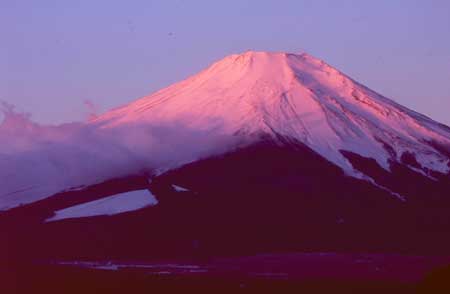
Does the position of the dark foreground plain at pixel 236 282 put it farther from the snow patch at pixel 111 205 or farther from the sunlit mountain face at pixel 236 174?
the snow patch at pixel 111 205

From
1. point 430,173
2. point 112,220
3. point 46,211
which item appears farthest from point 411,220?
point 46,211

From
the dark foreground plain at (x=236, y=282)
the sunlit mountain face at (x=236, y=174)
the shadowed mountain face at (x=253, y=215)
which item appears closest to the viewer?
the dark foreground plain at (x=236, y=282)

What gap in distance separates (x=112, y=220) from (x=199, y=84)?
1874 inches

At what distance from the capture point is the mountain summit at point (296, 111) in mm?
122625

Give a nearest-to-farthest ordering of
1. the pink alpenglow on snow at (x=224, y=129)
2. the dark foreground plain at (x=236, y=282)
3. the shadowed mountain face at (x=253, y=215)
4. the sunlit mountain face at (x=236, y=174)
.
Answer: the dark foreground plain at (x=236, y=282) → the shadowed mountain face at (x=253, y=215) → the sunlit mountain face at (x=236, y=174) → the pink alpenglow on snow at (x=224, y=129)

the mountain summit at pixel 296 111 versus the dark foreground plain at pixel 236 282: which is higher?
the mountain summit at pixel 296 111

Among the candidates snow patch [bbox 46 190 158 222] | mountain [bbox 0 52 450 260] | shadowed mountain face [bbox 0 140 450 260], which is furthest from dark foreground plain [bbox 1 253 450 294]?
snow patch [bbox 46 190 158 222]

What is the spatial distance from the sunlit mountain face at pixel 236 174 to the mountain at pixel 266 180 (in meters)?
0.21

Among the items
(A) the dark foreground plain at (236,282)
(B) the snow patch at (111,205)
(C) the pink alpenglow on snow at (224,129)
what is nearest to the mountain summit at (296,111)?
(C) the pink alpenglow on snow at (224,129)

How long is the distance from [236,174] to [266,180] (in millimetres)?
3187

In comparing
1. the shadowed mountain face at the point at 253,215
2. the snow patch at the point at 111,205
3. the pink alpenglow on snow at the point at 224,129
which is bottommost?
the shadowed mountain face at the point at 253,215

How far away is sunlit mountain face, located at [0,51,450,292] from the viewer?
90062 millimetres

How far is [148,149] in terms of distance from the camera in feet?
408

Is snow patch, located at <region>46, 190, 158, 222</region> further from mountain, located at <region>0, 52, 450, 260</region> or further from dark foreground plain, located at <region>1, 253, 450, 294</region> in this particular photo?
dark foreground plain, located at <region>1, 253, 450, 294</region>
